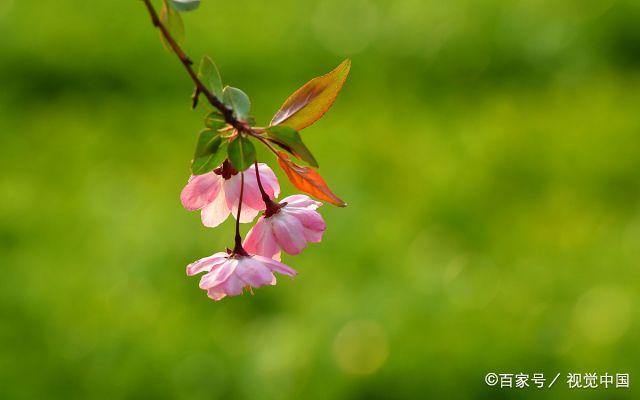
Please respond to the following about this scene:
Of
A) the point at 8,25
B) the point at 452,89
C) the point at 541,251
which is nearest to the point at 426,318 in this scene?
the point at 541,251

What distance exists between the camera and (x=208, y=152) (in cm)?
62

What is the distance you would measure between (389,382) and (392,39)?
1.93 metres

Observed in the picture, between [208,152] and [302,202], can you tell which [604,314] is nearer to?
[302,202]

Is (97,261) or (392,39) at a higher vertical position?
(392,39)

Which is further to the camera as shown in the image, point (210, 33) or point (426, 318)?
point (210, 33)

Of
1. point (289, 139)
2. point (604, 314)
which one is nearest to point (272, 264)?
point (289, 139)

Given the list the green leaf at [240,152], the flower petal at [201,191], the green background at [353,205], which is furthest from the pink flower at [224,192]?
the green background at [353,205]

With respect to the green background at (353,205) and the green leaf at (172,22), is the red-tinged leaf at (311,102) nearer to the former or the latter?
the green leaf at (172,22)

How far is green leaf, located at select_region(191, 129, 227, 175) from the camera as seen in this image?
611 millimetres

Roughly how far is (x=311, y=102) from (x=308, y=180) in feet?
0.18

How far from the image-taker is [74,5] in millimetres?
4371

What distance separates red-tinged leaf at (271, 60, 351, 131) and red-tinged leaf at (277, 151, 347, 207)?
3cm

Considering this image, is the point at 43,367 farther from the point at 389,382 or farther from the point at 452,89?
the point at 452,89

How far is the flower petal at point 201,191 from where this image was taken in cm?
73
